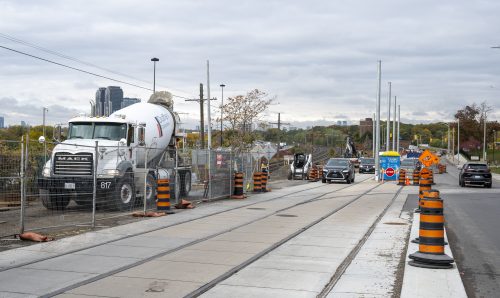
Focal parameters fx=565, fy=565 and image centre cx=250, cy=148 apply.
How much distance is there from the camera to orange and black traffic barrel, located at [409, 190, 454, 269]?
9.30m

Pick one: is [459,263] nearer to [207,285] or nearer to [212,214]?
[207,285]

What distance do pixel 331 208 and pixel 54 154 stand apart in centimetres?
948

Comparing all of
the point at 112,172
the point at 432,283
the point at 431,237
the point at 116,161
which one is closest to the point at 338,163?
the point at 116,161

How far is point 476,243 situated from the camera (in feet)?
40.6

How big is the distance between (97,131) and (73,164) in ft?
7.13

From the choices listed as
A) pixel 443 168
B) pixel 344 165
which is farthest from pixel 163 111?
pixel 443 168

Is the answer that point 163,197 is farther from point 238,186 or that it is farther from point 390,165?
point 390,165

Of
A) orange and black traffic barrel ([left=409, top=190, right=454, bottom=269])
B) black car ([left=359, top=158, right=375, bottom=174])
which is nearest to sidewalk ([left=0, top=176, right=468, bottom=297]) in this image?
orange and black traffic barrel ([left=409, top=190, right=454, bottom=269])

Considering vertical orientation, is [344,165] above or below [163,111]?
below

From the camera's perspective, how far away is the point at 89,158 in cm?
1741

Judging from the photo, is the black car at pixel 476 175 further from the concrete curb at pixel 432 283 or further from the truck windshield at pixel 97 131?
the concrete curb at pixel 432 283

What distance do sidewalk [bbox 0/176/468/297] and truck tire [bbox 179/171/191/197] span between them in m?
6.82

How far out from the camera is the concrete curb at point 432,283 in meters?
7.55

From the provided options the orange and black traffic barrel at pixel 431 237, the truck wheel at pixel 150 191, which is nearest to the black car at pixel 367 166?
the truck wheel at pixel 150 191
